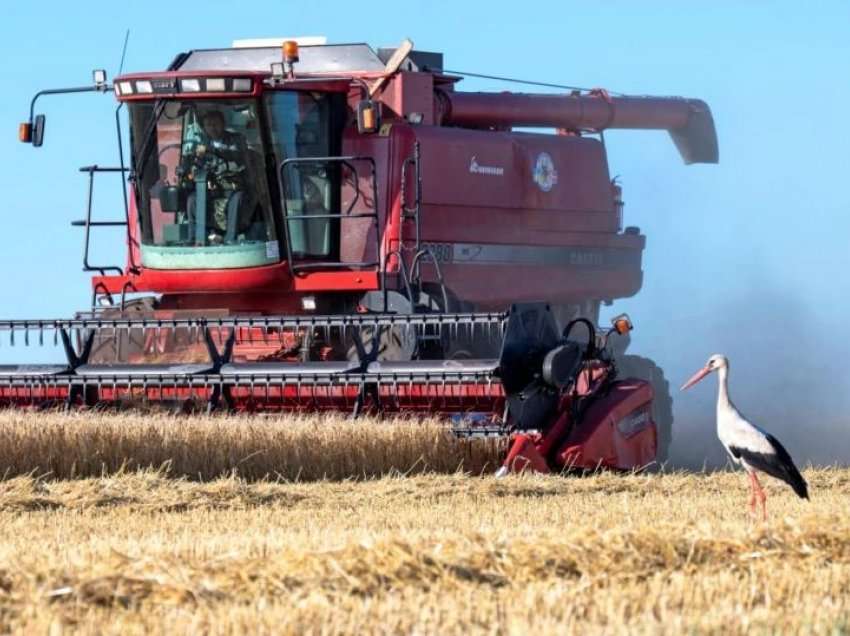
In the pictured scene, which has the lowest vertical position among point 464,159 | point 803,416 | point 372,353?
point 803,416

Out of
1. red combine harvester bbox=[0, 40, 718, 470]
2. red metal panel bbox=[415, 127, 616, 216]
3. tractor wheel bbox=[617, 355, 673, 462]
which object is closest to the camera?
red combine harvester bbox=[0, 40, 718, 470]

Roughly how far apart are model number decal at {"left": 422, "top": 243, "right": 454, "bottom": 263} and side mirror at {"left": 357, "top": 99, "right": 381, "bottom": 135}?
1295 mm

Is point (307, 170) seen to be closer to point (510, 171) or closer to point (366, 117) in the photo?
point (366, 117)

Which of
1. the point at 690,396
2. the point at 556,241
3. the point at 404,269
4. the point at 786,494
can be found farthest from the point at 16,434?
the point at 690,396

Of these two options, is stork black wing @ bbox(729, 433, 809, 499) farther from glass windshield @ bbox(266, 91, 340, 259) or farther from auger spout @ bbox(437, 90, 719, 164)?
auger spout @ bbox(437, 90, 719, 164)

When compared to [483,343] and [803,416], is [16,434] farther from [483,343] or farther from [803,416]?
[803,416]

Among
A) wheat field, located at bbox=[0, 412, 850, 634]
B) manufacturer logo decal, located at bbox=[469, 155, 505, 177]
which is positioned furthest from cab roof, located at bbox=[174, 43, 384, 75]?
wheat field, located at bbox=[0, 412, 850, 634]

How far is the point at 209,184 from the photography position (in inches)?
441

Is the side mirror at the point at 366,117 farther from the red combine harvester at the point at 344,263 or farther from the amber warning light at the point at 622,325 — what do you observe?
the amber warning light at the point at 622,325

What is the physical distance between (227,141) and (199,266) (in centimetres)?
79

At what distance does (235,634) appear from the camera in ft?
13.3

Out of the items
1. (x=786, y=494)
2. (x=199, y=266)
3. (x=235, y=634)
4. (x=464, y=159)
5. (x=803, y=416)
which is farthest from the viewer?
(x=803, y=416)

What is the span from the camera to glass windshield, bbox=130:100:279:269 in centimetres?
1112

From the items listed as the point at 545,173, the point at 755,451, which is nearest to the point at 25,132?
the point at 545,173
